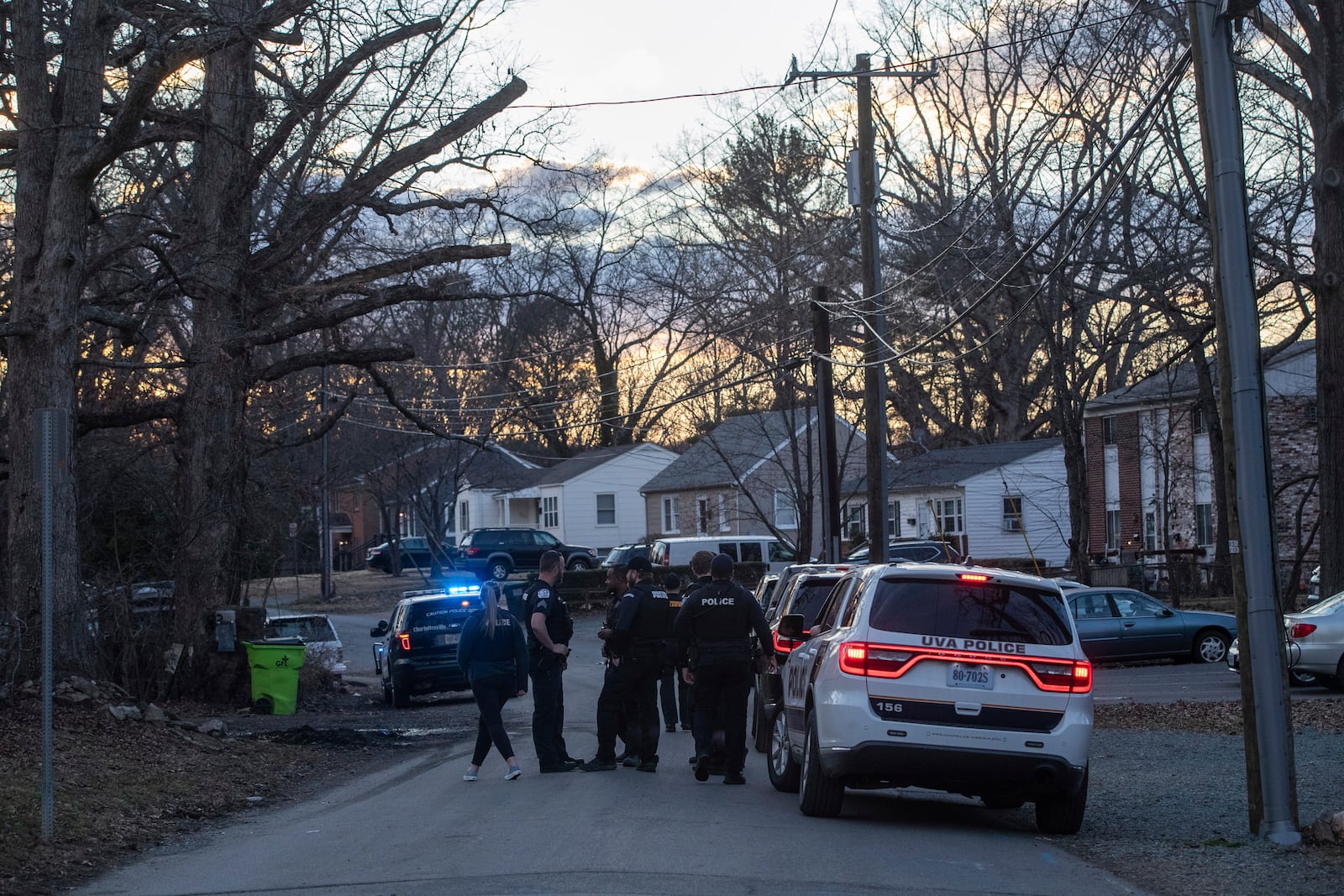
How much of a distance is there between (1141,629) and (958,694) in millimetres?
16862

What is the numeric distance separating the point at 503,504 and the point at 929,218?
3347 centimetres

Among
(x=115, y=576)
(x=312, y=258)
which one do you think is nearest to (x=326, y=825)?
(x=115, y=576)

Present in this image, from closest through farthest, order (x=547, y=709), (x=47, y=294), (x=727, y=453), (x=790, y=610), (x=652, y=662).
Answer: (x=547, y=709) → (x=652, y=662) → (x=790, y=610) → (x=47, y=294) → (x=727, y=453)

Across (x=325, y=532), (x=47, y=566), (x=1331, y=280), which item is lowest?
(x=47, y=566)

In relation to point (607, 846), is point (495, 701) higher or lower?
higher

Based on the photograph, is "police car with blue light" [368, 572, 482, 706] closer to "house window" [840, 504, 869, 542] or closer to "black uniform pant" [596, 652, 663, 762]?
"black uniform pant" [596, 652, 663, 762]

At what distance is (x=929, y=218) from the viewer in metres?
45.5

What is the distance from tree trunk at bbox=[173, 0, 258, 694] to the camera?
789 inches

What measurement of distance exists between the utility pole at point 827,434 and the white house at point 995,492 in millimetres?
22692

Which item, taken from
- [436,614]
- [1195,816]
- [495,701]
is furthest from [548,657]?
[436,614]

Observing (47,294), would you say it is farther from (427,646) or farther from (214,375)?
(427,646)

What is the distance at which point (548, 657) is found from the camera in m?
12.0

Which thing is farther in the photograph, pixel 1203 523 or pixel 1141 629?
pixel 1203 523

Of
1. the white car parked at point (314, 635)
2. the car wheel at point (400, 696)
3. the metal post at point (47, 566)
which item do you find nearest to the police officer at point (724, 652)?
the metal post at point (47, 566)
